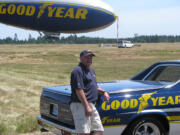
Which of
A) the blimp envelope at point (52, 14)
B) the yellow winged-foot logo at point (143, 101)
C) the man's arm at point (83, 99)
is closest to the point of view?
the man's arm at point (83, 99)

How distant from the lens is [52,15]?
19.0 m

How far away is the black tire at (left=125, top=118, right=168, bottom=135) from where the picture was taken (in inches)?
187

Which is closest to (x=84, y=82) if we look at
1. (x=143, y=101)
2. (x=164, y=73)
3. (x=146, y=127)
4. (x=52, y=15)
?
(x=143, y=101)

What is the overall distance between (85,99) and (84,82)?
26 cm

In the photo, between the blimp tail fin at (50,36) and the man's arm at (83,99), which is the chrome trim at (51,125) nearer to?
the man's arm at (83,99)

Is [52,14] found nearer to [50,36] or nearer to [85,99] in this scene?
[50,36]

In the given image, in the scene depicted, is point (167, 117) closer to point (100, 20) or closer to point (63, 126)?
A: point (63, 126)

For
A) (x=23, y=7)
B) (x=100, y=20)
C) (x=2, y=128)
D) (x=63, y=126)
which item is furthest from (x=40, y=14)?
(x=63, y=126)

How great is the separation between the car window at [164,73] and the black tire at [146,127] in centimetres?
147

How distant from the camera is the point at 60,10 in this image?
1944cm

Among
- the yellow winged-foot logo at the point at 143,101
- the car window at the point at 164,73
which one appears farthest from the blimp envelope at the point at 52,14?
the yellow winged-foot logo at the point at 143,101

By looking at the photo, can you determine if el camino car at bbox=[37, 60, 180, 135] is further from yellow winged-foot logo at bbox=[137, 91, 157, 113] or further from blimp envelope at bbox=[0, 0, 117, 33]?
blimp envelope at bbox=[0, 0, 117, 33]

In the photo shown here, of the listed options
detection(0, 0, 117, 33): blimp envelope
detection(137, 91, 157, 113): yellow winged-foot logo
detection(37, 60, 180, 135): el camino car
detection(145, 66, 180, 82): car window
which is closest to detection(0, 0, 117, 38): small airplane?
detection(0, 0, 117, 33): blimp envelope

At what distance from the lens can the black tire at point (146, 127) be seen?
15.6 ft
